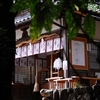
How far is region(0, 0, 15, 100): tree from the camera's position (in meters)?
2.04

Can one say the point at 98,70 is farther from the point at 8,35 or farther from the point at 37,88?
the point at 8,35

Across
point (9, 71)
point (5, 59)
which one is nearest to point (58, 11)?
point (5, 59)

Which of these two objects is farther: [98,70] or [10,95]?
[98,70]

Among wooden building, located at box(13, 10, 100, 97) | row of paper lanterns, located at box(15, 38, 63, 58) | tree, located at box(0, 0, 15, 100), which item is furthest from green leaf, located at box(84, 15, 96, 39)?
row of paper lanterns, located at box(15, 38, 63, 58)

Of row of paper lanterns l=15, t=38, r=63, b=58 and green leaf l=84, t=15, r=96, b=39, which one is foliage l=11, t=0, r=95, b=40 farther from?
row of paper lanterns l=15, t=38, r=63, b=58

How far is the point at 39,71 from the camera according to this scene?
13.1 metres

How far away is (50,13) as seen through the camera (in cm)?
82

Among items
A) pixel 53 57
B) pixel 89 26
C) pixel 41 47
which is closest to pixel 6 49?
pixel 89 26

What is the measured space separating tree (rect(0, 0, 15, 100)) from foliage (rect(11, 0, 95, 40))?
117cm

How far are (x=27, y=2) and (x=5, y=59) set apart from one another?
1224 mm

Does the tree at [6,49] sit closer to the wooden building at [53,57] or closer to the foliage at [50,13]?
the foliage at [50,13]

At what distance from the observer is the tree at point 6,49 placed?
2037mm

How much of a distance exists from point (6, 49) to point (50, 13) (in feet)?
4.25

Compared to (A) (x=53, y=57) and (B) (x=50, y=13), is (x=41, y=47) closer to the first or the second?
(A) (x=53, y=57)
